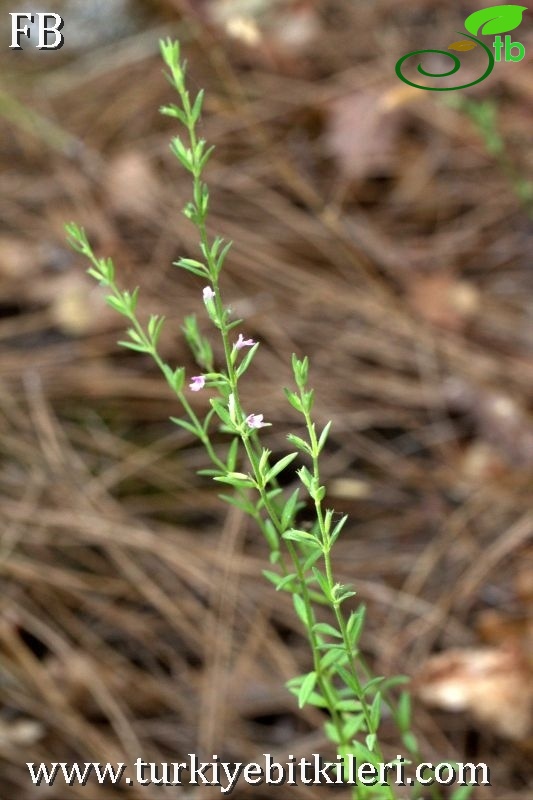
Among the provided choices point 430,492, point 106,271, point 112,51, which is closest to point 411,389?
point 430,492

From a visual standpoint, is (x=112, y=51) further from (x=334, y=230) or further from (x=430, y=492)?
(x=430, y=492)

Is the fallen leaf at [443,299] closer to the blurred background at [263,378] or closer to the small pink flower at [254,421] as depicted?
the blurred background at [263,378]

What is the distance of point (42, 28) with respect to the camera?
3270mm

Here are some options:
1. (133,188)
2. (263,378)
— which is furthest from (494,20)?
(263,378)

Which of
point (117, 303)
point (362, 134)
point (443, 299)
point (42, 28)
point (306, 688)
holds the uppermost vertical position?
point (42, 28)

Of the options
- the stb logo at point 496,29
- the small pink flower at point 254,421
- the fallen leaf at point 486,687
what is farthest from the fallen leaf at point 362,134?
the small pink flower at point 254,421

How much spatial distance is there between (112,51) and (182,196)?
74 centimetres

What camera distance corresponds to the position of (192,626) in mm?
2135

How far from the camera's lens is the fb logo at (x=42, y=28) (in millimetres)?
3188

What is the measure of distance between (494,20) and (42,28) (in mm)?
1444

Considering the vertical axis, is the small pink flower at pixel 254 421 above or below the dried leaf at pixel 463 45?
below

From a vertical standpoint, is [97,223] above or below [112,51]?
below

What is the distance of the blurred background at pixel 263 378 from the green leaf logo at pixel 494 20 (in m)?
0.12

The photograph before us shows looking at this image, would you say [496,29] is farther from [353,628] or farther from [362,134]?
[353,628]
